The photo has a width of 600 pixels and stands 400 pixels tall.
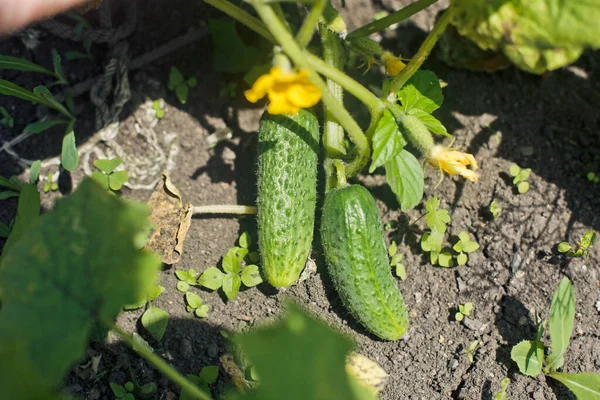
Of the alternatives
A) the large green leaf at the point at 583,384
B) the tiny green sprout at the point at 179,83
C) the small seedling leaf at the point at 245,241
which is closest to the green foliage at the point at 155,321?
the small seedling leaf at the point at 245,241

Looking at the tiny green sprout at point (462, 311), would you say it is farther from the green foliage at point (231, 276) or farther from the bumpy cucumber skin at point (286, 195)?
the green foliage at point (231, 276)

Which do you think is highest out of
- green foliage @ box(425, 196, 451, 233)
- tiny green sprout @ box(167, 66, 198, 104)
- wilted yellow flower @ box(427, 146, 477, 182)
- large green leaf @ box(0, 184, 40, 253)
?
wilted yellow flower @ box(427, 146, 477, 182)

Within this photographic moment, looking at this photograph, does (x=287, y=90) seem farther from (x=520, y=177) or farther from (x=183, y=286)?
(x=520, y=177)

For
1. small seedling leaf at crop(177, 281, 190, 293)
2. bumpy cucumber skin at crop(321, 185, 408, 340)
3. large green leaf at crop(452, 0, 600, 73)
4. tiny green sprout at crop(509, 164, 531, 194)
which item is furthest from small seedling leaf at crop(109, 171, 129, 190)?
tiny green sprout at crop(509, 164, 531, 194)

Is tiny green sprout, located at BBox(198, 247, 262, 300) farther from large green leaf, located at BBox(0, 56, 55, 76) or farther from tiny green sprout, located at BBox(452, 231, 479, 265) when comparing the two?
large green leaf, located at BBox(0, 56, 55, 76)

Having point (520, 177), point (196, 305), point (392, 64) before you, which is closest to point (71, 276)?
point (196, 305)

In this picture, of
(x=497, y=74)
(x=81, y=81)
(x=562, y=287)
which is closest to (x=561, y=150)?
(x=497, y=74)
